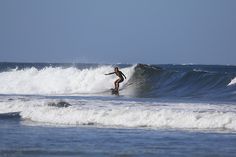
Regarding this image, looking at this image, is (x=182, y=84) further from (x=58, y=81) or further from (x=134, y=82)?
(x=58, y=81)

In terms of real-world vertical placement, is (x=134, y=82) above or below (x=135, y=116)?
above

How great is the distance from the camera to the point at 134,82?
3688 centimetres

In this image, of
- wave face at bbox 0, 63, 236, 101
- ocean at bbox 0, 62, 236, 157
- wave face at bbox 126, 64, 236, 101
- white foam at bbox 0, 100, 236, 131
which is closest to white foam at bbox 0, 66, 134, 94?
wave face at bbox 0, 63, 236, 101

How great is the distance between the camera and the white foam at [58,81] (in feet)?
123

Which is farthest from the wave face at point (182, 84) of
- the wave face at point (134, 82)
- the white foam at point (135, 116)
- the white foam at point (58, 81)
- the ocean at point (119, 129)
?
the white foam at point (135, 116)

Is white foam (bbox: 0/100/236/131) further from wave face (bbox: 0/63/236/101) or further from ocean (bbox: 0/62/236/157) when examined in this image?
wave face (bbox: 0/63/236/101)

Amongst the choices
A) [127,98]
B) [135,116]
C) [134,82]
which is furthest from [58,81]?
[135,116]

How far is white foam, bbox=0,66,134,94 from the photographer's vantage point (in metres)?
37.4

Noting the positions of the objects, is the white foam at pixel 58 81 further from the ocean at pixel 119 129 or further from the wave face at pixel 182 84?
the ocean at pixel 119 129

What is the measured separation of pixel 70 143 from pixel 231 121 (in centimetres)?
529

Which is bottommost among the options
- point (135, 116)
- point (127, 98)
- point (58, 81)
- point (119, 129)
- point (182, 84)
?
point (119, 129)

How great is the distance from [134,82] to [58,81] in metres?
5.68

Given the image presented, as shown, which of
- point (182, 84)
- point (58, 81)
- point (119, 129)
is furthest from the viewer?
point (58, 81)

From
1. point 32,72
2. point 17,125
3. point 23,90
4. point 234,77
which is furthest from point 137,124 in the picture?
point 32,72
